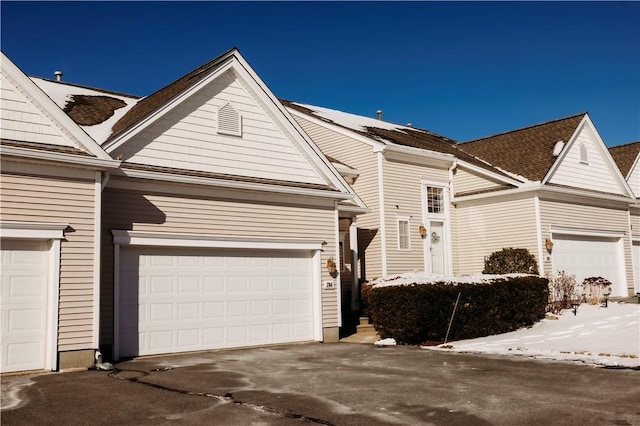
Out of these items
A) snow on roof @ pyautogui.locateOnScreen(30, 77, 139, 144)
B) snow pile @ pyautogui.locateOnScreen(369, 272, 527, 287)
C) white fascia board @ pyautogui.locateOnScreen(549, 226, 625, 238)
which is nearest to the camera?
snow on roof @ pyautogui.locateOnScreen(30, 77, 139, 144)

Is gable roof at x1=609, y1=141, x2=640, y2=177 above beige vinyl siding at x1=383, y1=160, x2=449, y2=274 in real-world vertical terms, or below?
above

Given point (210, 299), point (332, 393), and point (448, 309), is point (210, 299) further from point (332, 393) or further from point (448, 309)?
point (332, 393)

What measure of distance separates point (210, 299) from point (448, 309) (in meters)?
5.60

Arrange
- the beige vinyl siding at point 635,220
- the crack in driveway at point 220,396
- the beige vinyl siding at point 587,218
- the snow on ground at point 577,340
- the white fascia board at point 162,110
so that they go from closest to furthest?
the crack in driveway at point 220,396
the snow on ground at point 577,340
the white fascia board at point 162,110
the beige vinyl siding at point 587,218
the beige vinyl siding at point 635,220

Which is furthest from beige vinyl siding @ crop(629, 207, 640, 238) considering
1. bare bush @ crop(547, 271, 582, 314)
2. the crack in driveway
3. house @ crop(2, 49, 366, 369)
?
the crack in driveway

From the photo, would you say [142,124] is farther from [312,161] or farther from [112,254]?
[312,161]

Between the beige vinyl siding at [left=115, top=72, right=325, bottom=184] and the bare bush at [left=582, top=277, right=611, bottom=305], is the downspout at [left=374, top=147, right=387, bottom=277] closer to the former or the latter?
the beige vinyl siding at [left=115, top=72, right=325, bottom=184]

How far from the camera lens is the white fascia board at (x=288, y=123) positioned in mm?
15141

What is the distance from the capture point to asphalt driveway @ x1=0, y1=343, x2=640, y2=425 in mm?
6949

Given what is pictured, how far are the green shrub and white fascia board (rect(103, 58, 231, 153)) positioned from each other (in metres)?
11.1

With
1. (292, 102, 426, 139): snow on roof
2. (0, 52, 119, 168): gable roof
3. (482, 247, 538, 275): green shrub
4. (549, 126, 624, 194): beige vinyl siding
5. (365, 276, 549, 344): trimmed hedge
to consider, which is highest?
(292, 102, 426, 139): snow on roof

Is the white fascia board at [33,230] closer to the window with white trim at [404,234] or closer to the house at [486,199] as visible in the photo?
the house at [486,199]

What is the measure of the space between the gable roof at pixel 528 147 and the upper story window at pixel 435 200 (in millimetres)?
2568

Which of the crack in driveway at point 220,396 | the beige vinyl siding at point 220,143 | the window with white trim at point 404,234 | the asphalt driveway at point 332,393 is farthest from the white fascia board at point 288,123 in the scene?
the crack in driveway at point 220,396
